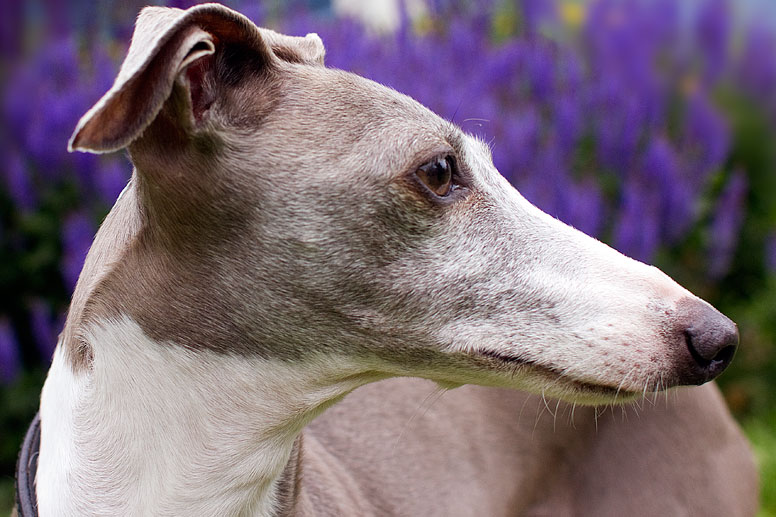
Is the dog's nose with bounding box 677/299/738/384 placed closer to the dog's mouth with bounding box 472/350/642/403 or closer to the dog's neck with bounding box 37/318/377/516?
the dog's mouth with bounding box 472/350/642/403

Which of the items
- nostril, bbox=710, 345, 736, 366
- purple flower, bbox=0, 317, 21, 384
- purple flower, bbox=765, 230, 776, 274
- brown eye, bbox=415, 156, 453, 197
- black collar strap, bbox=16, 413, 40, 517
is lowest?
purple flower, bbox=0, 317, 21, 384

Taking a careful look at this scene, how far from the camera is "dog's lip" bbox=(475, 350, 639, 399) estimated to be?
1.93 m

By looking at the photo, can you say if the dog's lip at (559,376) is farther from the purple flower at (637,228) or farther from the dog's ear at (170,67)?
the purple flower at (637,228)

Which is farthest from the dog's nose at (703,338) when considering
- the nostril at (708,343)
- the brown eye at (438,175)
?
the brown eye at (438,175)

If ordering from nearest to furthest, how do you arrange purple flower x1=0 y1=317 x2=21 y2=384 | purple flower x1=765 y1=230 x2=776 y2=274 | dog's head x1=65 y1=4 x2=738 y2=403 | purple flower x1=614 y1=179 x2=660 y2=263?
dog's head x1=65 y1=4 x2=738 y2=403 < purple flower x1=0 y1=317 x2=21 y2=384 < purple flower x1=614 y1=179 x2=660 y2=263 < purple flower x1=765 y1=230 x2=776 y2=274

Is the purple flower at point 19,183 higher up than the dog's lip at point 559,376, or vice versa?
the dog's lip at point 559,376

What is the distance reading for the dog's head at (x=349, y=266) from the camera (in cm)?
187

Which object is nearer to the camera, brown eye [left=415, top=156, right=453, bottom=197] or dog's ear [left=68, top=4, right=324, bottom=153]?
dog's ear [left=68, top=4, right=324, bottom=153]

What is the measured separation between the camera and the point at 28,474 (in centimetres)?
222

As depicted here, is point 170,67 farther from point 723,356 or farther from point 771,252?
point 771,252

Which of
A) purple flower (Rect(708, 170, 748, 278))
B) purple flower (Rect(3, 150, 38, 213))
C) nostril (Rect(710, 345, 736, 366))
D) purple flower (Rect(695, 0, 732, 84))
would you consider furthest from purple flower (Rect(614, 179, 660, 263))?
purple flower (Rect(3, 150, 38, 213))

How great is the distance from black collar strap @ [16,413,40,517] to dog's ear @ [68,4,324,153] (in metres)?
0.97

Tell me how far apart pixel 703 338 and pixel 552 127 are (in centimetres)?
321

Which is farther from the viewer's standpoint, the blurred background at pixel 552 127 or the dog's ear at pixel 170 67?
the blurred background at pixel 552 127
